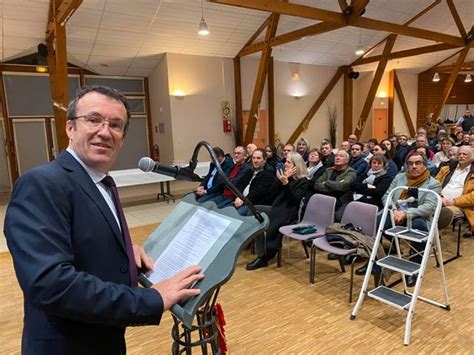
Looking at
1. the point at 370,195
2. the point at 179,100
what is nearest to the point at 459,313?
the point at 370,195

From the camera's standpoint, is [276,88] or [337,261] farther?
[276,88]

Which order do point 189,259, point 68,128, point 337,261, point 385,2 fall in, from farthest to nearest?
point 385,2 → point 337,261 → point 189,259 → point 68,128

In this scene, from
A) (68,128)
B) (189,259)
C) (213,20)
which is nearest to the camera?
(68,128)

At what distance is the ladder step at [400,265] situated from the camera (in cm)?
225

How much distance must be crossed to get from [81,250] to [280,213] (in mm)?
2806

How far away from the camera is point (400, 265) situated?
2352 mm

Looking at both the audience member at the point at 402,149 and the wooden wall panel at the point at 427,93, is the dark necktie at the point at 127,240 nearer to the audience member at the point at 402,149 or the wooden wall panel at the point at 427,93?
the audience member at the point at 402,149

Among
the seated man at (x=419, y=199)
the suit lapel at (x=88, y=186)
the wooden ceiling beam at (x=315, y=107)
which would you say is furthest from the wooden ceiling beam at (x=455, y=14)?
the suit lapel at (x=88, y=186)

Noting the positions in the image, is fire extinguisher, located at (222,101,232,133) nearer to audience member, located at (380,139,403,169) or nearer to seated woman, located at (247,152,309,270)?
audience member, located at (380,139,403,169)

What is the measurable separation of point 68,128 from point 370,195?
11.0 feet

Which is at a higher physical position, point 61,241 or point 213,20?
point 213,20

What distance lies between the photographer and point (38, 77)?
768cm

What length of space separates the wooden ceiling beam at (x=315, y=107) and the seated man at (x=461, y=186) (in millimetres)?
6121

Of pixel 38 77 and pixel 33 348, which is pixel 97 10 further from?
pixel 33 348
